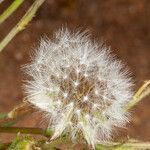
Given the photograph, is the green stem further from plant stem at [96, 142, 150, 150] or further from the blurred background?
the blurred background

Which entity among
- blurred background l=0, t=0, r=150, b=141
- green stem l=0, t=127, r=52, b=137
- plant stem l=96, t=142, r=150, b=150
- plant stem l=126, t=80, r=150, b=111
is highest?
blurred background l=0, t=0, r=150, b=141

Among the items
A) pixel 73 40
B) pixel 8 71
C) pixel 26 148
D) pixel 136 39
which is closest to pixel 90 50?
pixel 73 40

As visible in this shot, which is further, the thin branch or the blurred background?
the blurred background

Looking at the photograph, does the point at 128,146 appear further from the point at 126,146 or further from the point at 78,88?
the point at 78,88

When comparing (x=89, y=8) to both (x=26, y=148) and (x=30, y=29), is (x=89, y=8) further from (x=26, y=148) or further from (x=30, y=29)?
(x=26, y=148)

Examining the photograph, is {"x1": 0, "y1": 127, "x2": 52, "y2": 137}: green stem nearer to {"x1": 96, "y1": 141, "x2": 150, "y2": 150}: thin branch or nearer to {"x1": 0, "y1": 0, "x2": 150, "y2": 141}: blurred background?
{"x1": 96, "y1": 141, "x2": 150, "y2": 150}: thin branch

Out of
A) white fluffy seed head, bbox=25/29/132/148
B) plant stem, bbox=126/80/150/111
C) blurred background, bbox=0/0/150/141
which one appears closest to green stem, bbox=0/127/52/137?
white fluffy seed head, bbox=25/29/132/148

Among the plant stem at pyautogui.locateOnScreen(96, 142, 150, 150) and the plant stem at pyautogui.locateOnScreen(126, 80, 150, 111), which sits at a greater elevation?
the plant stem at pyautogui.locateOnScreen(126, 80, 150, 111)
